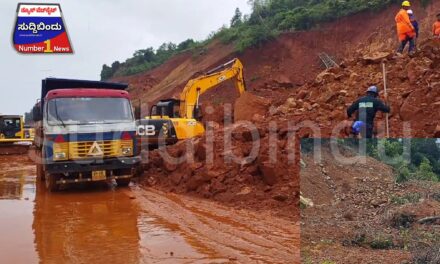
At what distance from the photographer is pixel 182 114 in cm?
1638

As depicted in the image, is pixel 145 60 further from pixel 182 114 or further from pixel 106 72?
pixel 182 114

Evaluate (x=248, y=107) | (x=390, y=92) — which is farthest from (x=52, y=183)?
(x=390, y=92)

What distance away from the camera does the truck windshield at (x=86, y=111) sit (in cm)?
1045

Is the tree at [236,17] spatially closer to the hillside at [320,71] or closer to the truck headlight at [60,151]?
the hillside at [320,71]

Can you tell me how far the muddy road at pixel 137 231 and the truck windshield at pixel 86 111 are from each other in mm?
1652

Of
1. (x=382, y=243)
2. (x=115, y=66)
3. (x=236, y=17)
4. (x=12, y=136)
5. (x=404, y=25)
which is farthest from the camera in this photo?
(x=115, y=66)

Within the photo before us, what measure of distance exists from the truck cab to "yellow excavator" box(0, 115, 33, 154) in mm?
13501

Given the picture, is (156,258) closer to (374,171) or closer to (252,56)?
(374,171)

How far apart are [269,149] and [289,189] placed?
123 centimetres

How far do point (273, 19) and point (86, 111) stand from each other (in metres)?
27.4

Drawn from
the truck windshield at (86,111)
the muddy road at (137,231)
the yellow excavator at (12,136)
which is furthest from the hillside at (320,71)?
the yellow excavator at (12,136)

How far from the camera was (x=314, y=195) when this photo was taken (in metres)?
6.73

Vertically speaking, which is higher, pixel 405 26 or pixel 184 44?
pixel 184 44

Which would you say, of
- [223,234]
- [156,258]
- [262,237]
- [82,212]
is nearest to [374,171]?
[262,237]
